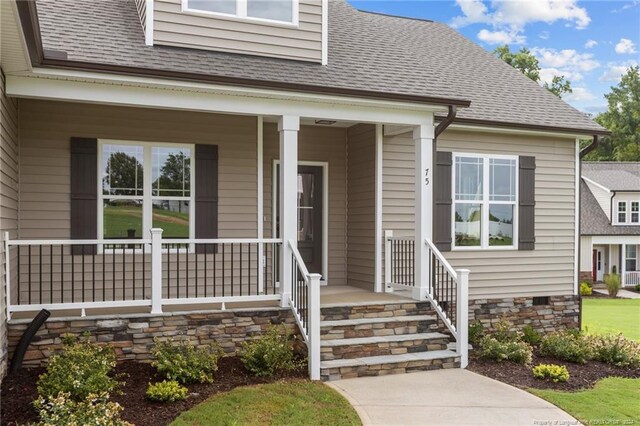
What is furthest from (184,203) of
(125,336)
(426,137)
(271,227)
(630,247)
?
(630,247)

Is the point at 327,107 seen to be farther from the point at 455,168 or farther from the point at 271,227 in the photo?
the point at 455,168

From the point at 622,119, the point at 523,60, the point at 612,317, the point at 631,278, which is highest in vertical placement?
the point at 523,60

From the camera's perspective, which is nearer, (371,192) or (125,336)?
(125,336)

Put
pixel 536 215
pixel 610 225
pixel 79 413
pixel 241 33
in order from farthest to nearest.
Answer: pixel 610 225 < pixel 536 215 < pixel 241 33 < pixel 79 413

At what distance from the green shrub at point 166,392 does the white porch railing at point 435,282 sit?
344 centimetres

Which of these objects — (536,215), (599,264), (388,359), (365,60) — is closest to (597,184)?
(599,264)

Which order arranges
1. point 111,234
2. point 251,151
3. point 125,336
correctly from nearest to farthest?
point 125,336, point 111,234, point 251,151

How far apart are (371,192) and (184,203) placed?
2818 millimetres

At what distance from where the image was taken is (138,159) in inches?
298

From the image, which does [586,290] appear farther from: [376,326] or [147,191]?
[147,191]

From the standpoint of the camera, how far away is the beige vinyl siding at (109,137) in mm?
7039

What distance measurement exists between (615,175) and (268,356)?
27144mm

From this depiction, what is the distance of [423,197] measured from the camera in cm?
767

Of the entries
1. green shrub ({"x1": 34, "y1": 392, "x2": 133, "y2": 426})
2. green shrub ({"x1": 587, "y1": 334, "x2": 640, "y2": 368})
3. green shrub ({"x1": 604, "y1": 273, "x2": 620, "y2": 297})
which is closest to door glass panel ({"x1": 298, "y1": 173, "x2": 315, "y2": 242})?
green shrub ({"x1": 587, "y1": 334, "x2": 640, "y2": 368})
